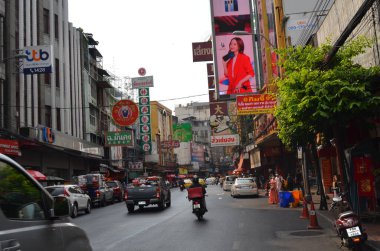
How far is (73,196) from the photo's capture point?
2342 centimetres

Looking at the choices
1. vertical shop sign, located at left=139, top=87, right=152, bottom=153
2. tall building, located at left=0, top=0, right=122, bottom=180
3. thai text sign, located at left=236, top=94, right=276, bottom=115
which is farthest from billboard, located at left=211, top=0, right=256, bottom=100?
vertical shop sign, located at left=139, top=87, right=152, bottom=153

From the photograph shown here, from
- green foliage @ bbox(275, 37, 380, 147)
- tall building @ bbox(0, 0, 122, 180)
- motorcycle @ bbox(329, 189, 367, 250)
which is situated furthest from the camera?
tall building @ bbox(0, 0, 122, 180)

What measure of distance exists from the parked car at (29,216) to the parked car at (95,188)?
1057 inches

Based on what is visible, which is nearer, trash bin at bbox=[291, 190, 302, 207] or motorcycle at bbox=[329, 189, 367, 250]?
motorcycle at bbox=[329, 189, 367, 250]

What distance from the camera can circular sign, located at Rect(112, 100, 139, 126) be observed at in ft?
129

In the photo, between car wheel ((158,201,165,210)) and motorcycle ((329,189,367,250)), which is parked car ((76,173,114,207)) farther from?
motorcycle ((329,189,367,250))

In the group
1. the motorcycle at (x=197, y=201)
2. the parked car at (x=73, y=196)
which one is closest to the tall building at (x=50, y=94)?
the parked car at (x=73, y=196)

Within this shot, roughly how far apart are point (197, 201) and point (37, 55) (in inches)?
543

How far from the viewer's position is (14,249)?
3414mm

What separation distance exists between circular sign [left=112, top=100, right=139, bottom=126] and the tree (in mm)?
26243

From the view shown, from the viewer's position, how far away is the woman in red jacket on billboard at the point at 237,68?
122ft

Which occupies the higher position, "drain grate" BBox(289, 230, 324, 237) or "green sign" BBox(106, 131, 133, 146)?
"green sign" BBox(106, 131, 133, 146)

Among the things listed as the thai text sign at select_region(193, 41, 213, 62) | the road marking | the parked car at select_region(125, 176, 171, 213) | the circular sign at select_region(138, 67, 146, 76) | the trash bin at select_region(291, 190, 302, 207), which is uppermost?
the circular sign at select_region(138, 67, 146, 76)

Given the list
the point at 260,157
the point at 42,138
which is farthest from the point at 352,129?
the point at 260,157
